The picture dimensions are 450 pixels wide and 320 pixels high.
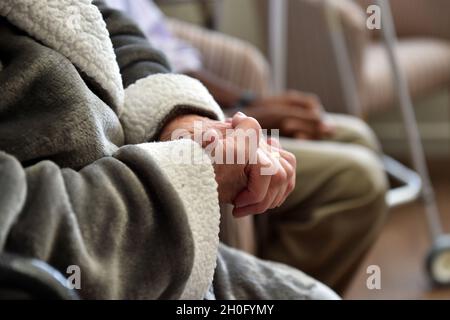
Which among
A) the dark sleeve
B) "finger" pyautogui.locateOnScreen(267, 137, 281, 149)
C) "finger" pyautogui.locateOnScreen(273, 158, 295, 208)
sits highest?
the dark sleeve

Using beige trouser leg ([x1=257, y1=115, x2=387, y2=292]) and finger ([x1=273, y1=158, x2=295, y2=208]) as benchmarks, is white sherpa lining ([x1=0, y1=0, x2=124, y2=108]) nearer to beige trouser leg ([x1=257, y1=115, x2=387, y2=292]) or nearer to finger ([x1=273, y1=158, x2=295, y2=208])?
finger ([x1=273, y1=158, x2=295, y2=208])

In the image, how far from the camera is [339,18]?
204 cm

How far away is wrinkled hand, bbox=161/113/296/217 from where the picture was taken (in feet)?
1.76

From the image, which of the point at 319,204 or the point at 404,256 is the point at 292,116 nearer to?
the point at 319,204

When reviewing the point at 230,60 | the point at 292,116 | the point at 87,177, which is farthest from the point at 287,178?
the point at 230,60

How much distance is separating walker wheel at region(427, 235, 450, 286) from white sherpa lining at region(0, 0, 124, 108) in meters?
1.18

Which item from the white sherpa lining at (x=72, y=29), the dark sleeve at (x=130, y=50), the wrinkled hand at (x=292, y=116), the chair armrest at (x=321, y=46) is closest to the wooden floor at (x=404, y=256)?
the wrinkled hand at (x=292, y=116)

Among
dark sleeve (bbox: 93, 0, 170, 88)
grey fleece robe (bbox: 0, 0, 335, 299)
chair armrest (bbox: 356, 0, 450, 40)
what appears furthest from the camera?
chair armrest (bbox: 356, 0, 450, 40)

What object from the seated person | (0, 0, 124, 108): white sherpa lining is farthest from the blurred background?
(0, 0, 124, 108): white sherpa lining

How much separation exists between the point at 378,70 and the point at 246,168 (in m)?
1.83

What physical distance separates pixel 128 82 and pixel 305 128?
717mm

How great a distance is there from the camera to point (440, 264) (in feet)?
5.35
